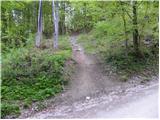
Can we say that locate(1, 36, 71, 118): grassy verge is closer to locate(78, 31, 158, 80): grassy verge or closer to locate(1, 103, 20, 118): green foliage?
locate(1, 103, 20, 118): green foliage

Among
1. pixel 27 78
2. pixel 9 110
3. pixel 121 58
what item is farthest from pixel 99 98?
pixel 121 58

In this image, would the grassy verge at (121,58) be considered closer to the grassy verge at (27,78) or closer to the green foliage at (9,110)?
the grassy verge at (27,78)

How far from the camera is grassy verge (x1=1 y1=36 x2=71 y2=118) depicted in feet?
32.7

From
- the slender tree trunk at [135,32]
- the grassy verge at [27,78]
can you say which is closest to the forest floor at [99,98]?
the grassy verge at [27,78]

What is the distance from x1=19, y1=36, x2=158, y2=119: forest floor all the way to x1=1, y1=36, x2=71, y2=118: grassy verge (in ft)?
1.66

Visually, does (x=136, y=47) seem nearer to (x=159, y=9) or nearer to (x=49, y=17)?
(x=159, y=9)

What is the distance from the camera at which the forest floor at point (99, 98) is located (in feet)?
26.1

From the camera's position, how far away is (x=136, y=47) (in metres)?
14.2

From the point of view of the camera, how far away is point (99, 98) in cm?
972

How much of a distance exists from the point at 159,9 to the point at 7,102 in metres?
7.78

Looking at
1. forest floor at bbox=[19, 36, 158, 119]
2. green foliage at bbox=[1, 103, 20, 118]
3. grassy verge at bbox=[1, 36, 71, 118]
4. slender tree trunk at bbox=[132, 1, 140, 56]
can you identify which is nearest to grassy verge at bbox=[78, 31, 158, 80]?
slender tree trunk at bbox=[132, 1, 140, 56]

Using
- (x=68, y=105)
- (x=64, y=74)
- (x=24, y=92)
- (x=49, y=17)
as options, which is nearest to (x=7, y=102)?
(x=24, y=92)

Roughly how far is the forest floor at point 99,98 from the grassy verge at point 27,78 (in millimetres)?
505

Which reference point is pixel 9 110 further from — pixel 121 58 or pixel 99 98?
pixel 121 58
